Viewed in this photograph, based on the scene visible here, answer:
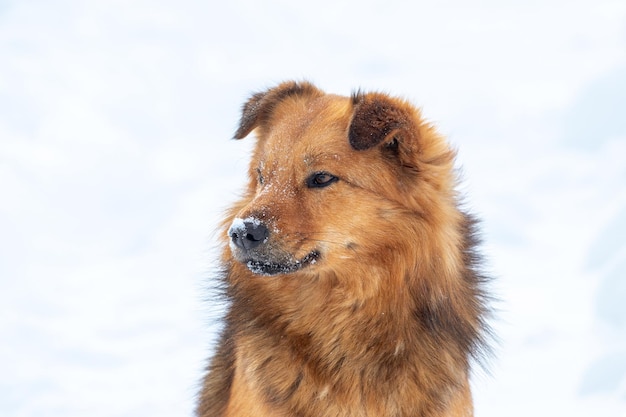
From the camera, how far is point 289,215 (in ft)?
13.5

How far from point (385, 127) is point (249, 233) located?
0.91m

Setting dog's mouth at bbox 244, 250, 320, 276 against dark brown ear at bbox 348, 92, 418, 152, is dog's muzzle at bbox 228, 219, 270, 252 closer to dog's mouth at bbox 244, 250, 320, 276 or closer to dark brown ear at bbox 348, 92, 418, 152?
dog's mouth at bbox 244, 250, 320, 276

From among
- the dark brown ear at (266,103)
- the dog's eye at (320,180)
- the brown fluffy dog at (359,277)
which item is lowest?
the brown fluffy dog at (359,277)

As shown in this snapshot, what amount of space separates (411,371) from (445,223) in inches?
32.8

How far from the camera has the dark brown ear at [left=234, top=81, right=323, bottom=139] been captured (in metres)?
5.00

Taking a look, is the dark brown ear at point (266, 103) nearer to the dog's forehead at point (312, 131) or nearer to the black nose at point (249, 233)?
the dog's forehead at point (312, 131)

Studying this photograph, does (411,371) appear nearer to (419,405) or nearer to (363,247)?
(419,405)

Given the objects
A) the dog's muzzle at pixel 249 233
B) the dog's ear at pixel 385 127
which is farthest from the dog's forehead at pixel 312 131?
the dog's muzzle at pixel 249 233

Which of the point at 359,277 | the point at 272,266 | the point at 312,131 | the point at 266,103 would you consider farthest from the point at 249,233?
the point at 266,103

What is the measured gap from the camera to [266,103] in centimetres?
507

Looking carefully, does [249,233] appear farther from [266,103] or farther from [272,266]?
[266,103]

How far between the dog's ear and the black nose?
67 cm

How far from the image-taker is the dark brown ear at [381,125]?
413 centimetres

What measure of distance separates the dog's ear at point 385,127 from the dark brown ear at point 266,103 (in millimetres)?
772
